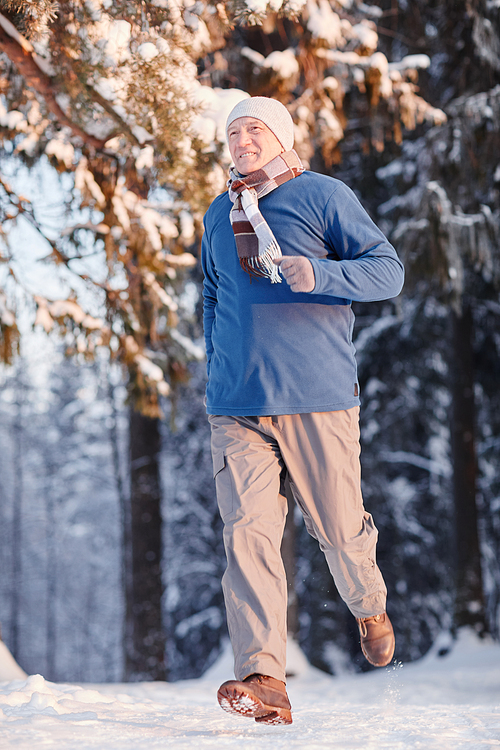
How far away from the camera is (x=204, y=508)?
13859mm

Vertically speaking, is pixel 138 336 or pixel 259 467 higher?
pixel 138 336

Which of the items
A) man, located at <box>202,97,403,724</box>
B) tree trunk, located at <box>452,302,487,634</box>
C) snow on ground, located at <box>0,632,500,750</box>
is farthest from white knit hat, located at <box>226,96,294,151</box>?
tree trunk, located at <box>452,302,487,634</box>

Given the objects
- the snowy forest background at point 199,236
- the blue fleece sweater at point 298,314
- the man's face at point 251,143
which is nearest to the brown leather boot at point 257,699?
the blue fleece sweater at point 298,314

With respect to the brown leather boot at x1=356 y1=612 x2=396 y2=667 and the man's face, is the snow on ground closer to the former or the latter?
the brown leather boot at x1=356 y1=612 x2=396 y2=667

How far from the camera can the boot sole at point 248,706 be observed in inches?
85.7

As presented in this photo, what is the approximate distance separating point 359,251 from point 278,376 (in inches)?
21.3

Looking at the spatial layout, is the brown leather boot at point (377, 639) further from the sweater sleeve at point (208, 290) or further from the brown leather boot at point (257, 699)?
the sweater sleeve at point (208, 290)

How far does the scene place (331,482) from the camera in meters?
2.54

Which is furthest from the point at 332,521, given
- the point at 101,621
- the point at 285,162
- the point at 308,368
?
the point at 101,621

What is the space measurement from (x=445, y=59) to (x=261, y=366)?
8819 millimetres

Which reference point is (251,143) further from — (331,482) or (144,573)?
(144,573)

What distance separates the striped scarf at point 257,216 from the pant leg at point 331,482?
55 cm

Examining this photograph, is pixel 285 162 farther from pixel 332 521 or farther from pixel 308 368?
pixel 332 521

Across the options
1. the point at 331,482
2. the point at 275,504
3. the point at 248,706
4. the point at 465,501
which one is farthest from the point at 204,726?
the point at 465,501
